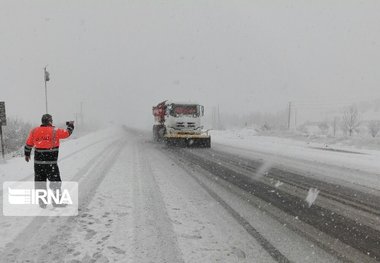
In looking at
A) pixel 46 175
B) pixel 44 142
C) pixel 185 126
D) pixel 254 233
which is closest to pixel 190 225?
pixel 254 233

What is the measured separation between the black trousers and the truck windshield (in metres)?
15.5

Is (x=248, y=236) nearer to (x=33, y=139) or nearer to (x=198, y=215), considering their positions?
(x=198, y=215)

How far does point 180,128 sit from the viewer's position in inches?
836

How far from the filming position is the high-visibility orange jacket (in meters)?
6.03

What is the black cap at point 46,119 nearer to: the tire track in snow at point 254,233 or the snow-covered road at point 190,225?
the snow-covered road at point 190,225

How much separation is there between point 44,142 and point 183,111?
15797 millimetres

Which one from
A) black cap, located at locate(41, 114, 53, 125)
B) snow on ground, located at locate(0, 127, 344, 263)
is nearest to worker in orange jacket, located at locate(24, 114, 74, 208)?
black cap, located at locate(41, 114, 53, 125)

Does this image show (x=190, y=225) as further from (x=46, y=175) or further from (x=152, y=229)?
(x=46, y=175)

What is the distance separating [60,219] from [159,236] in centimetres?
179

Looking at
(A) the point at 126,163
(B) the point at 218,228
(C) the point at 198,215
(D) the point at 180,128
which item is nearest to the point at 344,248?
(B) the point at 218,228

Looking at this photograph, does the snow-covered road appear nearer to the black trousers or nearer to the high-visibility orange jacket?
the black trousers

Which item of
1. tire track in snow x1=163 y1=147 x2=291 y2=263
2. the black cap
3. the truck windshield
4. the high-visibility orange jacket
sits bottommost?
tire track in snow x1=163 y1=147 x2=291 y2=263

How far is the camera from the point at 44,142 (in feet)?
19.9

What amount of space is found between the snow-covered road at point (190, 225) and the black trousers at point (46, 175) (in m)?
0.66
